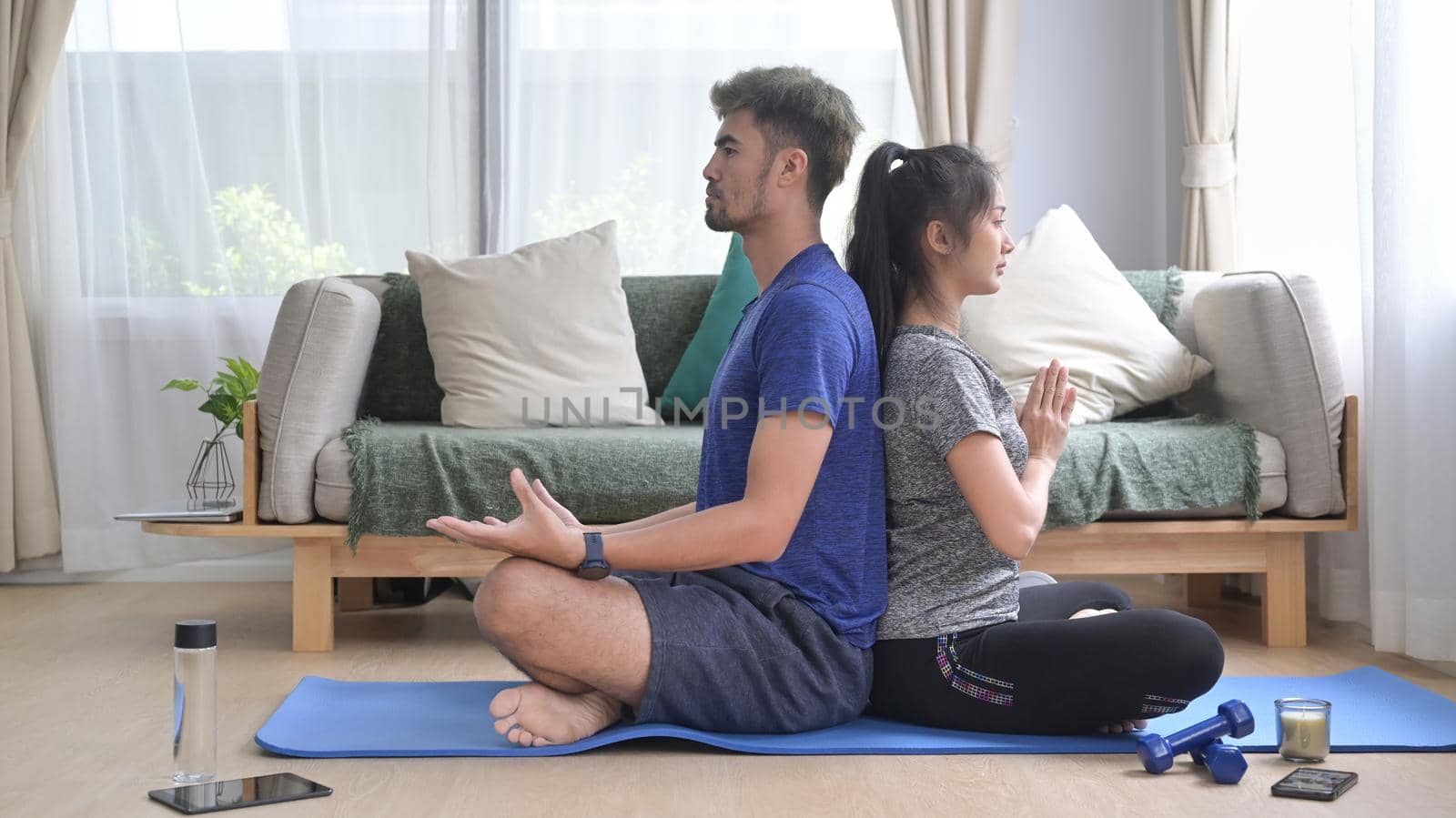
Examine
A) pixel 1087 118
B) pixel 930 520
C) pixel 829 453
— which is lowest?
pixel 930 520

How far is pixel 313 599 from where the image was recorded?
279 cm

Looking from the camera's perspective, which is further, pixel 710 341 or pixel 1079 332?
pixel 710 341

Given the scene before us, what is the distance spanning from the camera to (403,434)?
9.13ft

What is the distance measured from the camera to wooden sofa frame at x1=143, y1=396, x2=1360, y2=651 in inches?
109

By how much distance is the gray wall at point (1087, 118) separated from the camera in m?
4.07

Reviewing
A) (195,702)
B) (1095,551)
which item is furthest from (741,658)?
(1095,551)

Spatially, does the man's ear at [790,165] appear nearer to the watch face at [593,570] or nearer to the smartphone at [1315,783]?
the watch face at [593,570]

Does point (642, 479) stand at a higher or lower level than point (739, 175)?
lower

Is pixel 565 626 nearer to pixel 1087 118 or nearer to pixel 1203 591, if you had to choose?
pixel 1203 591

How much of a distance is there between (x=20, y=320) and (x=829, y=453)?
2.75 meters

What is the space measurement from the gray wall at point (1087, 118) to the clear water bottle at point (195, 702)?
9.69 ft

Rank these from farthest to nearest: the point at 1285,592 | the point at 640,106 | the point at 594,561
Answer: the point at 640,106, the point at 1285,592, the point at 594,561

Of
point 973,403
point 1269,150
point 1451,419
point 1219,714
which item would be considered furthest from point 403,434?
point 1269,150

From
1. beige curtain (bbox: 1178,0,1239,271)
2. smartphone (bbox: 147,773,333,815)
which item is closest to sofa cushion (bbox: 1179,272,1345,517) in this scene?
beige curtain (bbox: 1178,0,1239,271)
